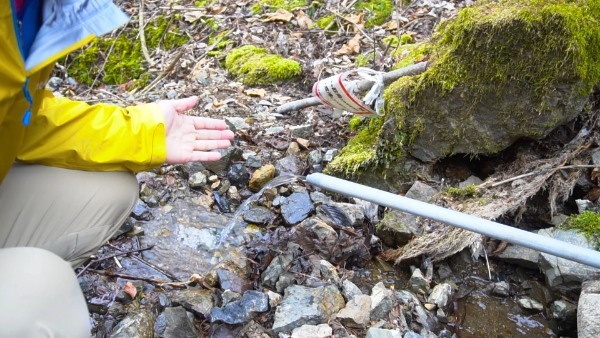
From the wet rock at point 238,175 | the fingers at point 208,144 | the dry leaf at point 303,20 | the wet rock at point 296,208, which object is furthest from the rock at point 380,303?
the dry leaf at point 303,20

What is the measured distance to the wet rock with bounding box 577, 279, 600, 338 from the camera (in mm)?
2467

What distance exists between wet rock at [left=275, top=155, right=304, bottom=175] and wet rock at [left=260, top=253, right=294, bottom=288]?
850 mm

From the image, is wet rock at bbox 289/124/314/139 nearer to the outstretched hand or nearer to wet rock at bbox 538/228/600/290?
the outstretched hand

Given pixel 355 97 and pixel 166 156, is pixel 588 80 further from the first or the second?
pixel 166 156

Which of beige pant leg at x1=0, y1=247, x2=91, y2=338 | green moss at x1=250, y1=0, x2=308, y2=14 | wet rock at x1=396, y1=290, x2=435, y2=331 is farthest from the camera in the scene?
green moss at x1=250, y1=0, x2=308, y2=14

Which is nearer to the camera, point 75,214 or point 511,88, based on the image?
point 75,214

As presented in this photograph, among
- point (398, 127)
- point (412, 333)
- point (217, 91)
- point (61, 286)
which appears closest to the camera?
point (61, 286)

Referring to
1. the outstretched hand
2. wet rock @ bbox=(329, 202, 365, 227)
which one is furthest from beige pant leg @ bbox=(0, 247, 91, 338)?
wet rock @ bbox=(329, 202, 365, 227)

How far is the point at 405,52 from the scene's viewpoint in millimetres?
4379

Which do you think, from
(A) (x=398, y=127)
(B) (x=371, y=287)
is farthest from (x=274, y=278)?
(A) (x=398, y=127)

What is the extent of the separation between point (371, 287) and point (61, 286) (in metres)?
1.58

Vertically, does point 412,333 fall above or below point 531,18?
below

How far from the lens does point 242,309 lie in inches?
101

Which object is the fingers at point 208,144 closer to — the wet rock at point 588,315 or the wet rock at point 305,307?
the wet rock at point 305,307
